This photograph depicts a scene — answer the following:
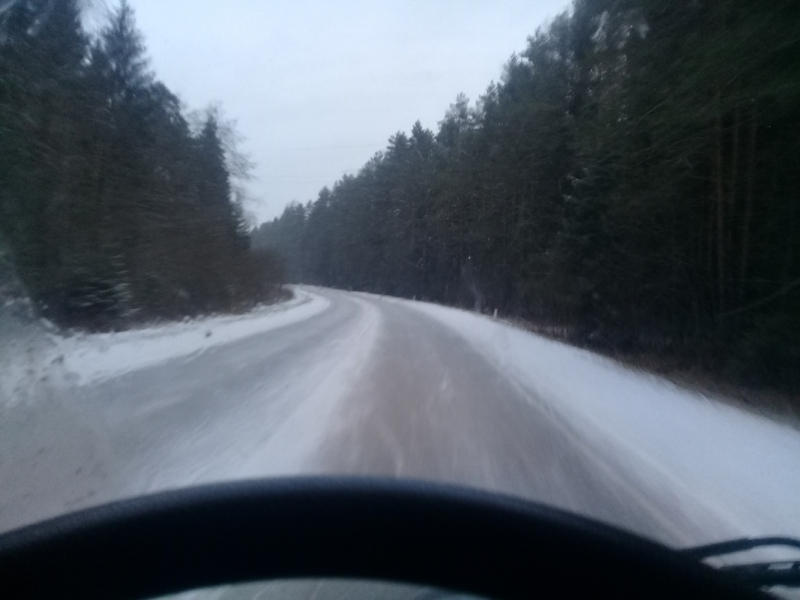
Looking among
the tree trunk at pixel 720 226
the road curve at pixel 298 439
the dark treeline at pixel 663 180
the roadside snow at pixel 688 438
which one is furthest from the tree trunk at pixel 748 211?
the road curve at pixel 298 439

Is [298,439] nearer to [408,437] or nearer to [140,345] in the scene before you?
[408,437]

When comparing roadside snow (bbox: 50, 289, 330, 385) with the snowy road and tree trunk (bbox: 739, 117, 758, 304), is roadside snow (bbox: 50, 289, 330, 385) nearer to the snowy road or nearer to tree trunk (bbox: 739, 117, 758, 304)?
the snowy road

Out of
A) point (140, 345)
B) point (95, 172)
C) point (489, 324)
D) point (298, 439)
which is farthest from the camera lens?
point (489, 324)

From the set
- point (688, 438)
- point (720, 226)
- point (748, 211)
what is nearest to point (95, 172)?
point (720, 226)

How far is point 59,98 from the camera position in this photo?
18609 mm

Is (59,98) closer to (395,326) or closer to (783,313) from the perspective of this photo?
(395,326)

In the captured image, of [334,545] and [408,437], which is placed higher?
[334,545]

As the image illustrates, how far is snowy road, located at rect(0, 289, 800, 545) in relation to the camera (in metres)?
6.59

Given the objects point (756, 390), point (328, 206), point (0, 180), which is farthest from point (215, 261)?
point (328, 206)

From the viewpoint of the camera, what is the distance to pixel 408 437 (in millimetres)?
8844

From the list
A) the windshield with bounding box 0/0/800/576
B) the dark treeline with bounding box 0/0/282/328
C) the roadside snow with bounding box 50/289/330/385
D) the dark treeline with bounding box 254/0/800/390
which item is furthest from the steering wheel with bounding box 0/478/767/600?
the dark treeline with bounding box 0/0/282/328

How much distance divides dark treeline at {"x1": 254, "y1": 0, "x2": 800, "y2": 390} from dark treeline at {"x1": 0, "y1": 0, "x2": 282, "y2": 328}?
40.0ft

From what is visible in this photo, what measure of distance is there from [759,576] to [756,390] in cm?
1309

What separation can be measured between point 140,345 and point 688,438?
40.2 feet
